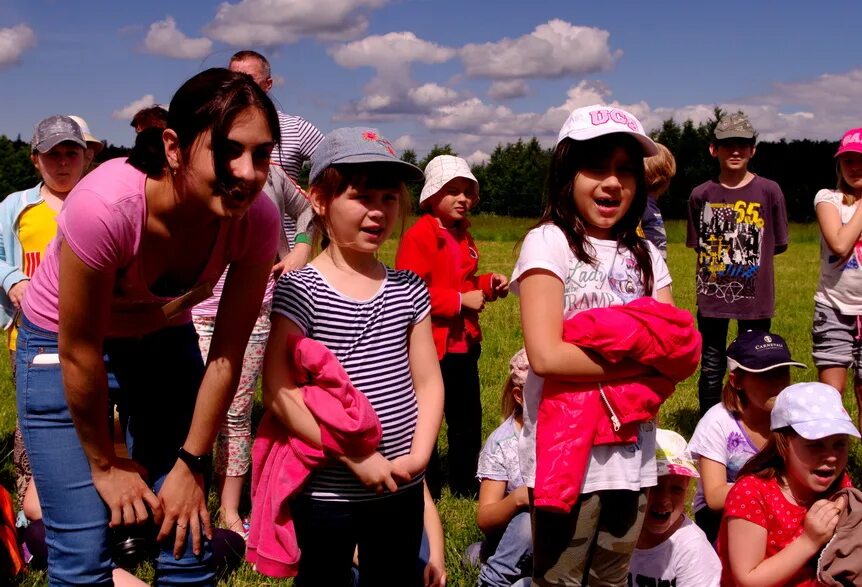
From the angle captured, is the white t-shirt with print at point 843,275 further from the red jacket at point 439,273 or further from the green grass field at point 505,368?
the red jacket at point 439,273

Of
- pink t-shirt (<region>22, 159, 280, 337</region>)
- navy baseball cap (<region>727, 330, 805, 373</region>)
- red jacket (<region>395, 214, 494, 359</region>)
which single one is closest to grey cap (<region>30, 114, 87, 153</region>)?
red jacket (<region>395, 214, 494, 359</region>)

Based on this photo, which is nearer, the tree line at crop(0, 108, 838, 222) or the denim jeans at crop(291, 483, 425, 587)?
the denim jeans at crop(291, 483, 425, 587)

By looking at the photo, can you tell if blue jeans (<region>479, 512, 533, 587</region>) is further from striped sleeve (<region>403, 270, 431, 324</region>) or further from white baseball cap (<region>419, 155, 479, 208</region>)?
white baseball cap (<region>419, 155, 479, 208</region>)

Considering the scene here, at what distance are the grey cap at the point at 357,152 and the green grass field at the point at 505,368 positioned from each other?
610mm

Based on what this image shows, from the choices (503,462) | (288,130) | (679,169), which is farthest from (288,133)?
(679,169)

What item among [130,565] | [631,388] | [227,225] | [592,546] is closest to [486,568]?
[592,546]

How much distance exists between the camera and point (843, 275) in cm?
472

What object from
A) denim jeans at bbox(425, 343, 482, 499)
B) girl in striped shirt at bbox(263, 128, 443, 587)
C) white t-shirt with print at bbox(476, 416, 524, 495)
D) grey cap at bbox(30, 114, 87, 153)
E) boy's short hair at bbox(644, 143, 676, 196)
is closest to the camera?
girl in striped shirt at bbox(263, 128, 443, 587)

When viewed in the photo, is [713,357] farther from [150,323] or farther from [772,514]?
[150,323]

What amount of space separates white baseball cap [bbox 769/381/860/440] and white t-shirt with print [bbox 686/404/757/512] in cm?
53

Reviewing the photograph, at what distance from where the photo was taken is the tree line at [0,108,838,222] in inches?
1700

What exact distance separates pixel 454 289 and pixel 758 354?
4.96ft

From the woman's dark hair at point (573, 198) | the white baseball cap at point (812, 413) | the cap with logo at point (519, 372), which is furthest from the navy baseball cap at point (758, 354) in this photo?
the woman's dark hair at point (573, 198)

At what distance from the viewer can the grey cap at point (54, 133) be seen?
162 inches
